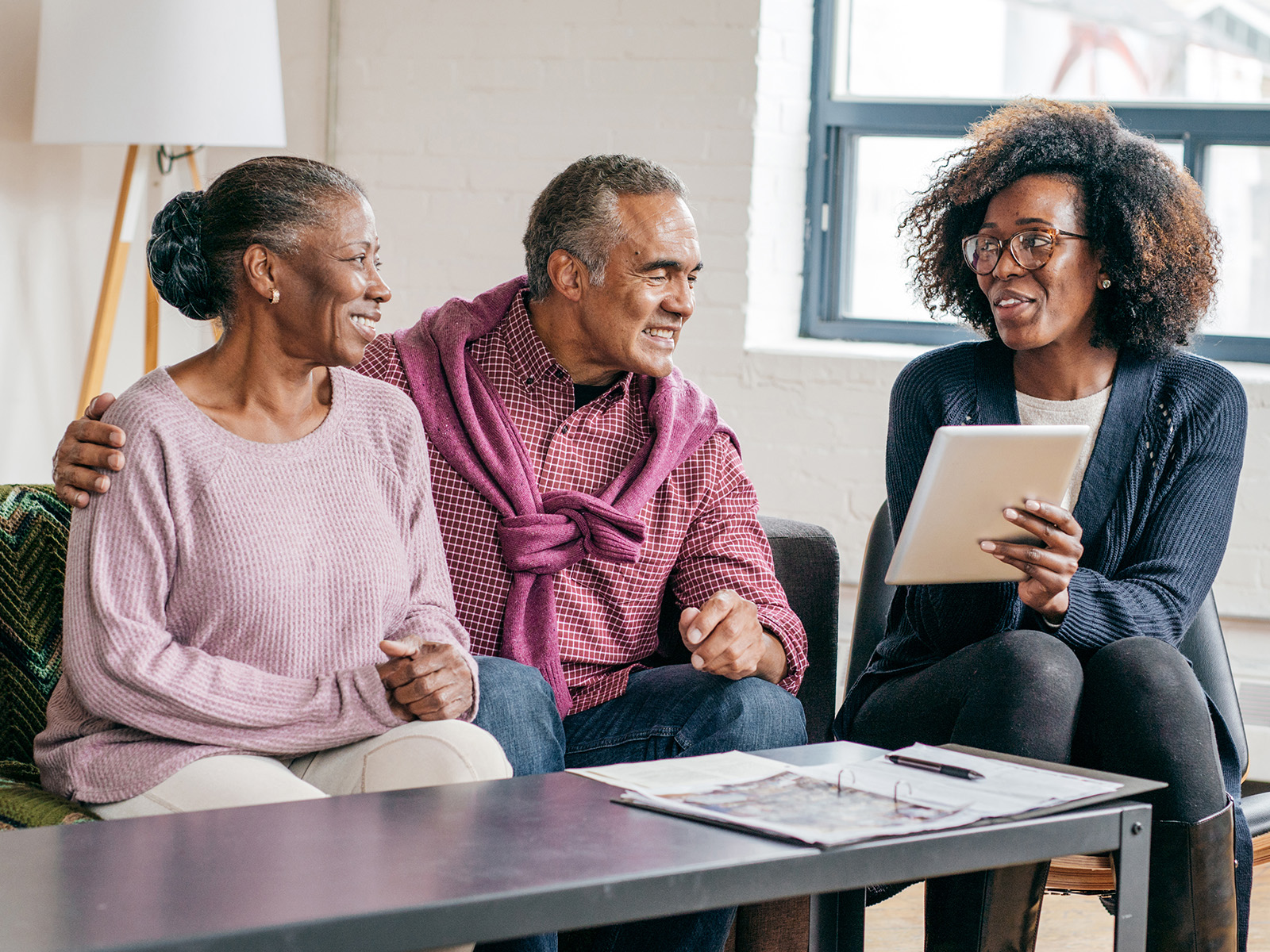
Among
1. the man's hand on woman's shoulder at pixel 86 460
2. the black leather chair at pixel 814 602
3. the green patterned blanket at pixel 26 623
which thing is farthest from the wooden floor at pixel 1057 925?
the man's hand on woman's shoulder at pixel 86 460

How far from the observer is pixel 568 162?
10.8ft

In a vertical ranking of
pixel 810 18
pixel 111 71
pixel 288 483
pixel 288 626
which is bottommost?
pixel 288 626

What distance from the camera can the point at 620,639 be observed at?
2.00m

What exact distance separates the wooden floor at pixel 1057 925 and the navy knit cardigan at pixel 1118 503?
0.63m

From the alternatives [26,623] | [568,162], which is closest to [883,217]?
[568,162]

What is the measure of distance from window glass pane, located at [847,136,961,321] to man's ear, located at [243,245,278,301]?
2.00 meters

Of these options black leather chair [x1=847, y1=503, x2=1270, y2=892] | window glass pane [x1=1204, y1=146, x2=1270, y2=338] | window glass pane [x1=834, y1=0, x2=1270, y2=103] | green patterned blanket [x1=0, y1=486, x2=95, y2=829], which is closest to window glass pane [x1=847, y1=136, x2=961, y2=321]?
window glass pane [x1=834, y1=0, x2=1270, y2=103]

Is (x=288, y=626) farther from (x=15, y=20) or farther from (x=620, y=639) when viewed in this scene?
(x=15, y=20)

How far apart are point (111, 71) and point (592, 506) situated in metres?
1.46

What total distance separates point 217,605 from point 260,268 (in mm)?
408

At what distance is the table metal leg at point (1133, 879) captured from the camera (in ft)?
4.18

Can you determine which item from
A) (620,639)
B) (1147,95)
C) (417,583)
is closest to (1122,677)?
(620,639)

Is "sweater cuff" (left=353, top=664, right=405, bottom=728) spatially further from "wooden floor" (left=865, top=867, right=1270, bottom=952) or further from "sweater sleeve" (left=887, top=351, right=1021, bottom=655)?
"wooden floor" (left=865, top=867, right=1270, bottom=952)

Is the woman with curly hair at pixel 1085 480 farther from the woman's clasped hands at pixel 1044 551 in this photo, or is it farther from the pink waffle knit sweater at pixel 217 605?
the pink waffle knit sweater at pixel 217 605
